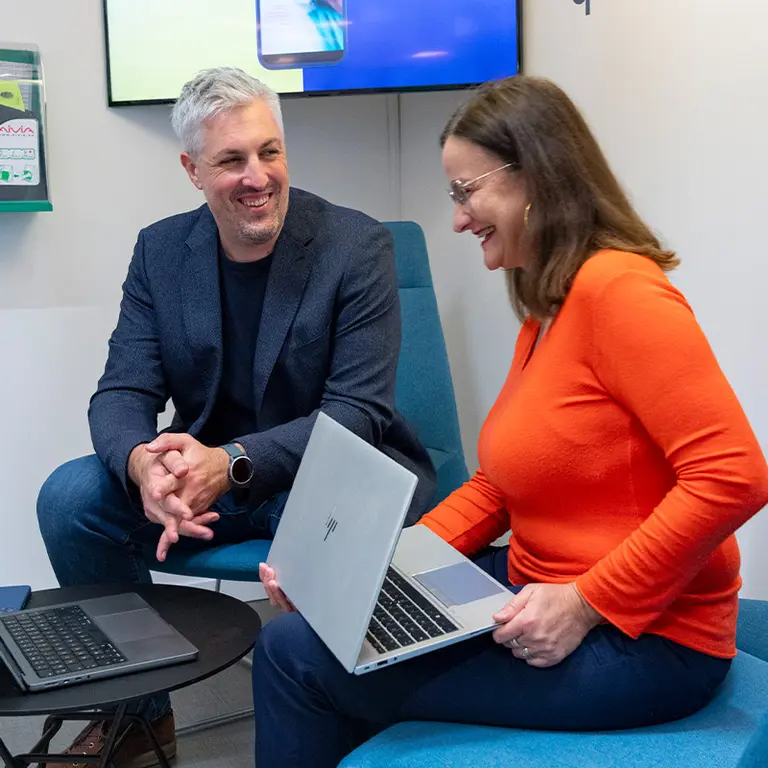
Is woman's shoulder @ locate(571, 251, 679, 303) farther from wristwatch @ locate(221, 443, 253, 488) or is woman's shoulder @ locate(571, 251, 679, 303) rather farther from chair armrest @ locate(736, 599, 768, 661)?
wristwatch @ locate(221, 443, 253, 488)

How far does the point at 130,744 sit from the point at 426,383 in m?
1.05

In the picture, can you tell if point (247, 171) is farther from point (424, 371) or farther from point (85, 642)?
point (85, 642)

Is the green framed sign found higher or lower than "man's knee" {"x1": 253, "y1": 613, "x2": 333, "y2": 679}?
higher

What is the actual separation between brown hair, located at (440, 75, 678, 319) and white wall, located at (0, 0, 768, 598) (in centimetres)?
64

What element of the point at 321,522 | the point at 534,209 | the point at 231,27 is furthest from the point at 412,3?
the point at 321,522

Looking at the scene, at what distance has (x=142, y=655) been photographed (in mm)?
1429

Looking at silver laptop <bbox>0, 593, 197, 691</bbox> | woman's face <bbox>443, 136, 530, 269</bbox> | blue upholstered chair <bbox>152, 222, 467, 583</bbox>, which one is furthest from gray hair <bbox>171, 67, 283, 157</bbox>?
silver laptop <bbox>0, 593, 197, 691</bbox>

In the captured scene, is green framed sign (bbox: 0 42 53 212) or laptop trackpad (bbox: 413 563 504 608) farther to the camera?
green framed sign (bbox: 0 42 53 212)

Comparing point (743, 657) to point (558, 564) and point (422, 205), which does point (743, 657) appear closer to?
point (558, 564)

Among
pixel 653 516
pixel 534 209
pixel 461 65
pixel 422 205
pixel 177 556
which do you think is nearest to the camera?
pixel 653 516

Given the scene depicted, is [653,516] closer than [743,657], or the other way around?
[653,516]

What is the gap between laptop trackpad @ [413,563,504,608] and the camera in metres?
1.31

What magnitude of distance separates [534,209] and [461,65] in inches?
52.7

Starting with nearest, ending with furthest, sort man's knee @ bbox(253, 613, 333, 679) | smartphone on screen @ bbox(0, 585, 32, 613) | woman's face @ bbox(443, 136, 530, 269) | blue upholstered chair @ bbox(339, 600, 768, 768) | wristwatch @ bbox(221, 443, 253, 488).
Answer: blue upholstered chair @ bbox(339, 600, 768, 768)
man's knee @ bbox(253, 613, 333, 679)
woman's face @ bbox(443, 136, 530, 269)
smartphone on screen @ bbox(0, 585, 32, 613)
wristwatch @ bbox(221, 443, 253, 488)
